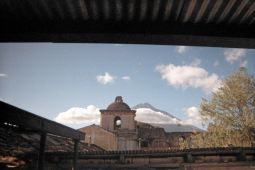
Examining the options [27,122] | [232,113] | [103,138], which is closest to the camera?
[27,122]

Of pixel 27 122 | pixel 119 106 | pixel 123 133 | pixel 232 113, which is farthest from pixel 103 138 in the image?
pixel 27 122

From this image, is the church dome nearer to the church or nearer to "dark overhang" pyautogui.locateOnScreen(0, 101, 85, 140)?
the church

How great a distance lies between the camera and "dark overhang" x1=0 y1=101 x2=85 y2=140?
385cm

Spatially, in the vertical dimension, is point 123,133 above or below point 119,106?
Result: below

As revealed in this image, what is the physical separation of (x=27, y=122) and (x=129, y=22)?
11.2ft

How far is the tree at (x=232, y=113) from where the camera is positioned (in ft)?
84.3

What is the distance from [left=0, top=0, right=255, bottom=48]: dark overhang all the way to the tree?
24684mm

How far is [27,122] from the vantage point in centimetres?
515

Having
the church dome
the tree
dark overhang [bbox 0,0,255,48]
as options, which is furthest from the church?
dark overhang [bbox 0,0,255,48]

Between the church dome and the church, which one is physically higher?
the church dome

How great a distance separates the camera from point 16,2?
220 cm

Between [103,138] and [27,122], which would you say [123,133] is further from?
[27,122]

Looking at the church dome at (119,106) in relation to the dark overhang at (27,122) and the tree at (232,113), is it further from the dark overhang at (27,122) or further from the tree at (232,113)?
the dark overhang at (27,122)

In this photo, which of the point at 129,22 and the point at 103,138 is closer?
the point at 129,22
